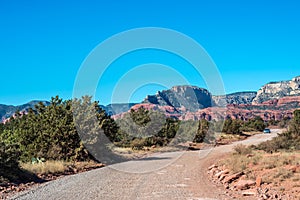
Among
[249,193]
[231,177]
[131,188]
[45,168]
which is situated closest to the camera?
[249,193]

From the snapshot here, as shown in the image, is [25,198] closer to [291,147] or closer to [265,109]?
[291,147]

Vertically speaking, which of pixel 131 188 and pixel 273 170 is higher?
pixel 273 170

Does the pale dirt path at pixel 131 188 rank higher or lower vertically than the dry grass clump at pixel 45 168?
lower

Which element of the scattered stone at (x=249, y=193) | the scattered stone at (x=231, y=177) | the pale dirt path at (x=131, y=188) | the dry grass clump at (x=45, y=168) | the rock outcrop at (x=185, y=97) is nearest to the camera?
the pale dirt path at (x=131, y=188)

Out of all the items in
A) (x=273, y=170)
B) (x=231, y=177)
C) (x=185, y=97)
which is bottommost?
(x=231, y=177)

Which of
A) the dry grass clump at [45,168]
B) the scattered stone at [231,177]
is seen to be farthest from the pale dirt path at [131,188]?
the dry grass clump at [45,168]

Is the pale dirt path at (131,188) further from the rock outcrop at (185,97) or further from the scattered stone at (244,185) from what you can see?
the rock outcrop at (185,97)

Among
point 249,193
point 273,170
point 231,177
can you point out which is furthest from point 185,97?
point 249,193

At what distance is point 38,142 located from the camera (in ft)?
80.0

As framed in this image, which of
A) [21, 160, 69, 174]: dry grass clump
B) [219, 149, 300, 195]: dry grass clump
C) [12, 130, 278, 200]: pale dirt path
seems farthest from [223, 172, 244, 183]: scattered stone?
[21, 160, 69, 174]: dry grass clump

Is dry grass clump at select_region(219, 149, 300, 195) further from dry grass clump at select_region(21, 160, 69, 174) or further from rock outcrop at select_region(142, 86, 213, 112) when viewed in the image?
rock outcrop at select_region(142, 86, 213, 112)

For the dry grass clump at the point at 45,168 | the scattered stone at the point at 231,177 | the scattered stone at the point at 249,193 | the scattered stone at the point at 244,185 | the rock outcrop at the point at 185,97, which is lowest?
the scattered stone at the point at 249,193

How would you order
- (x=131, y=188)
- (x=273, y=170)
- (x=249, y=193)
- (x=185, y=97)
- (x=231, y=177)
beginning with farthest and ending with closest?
(x=185, y=97) < (x=273, y=170) < (x=231, y=177) < (x=131, y=188) < (x=249, y=193)

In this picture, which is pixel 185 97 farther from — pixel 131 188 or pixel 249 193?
pixel 249 193
